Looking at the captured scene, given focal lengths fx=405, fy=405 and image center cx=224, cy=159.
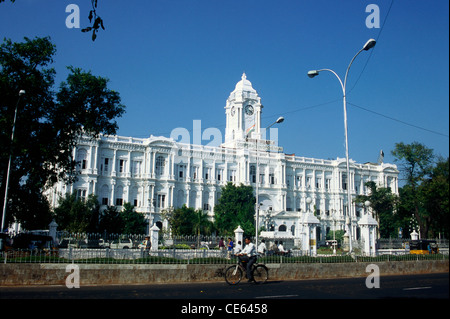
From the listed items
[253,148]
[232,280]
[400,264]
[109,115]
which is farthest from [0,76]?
[253,148]

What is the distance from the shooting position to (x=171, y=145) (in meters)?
54.3

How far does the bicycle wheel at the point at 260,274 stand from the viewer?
42.8ft

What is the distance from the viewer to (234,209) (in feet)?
171

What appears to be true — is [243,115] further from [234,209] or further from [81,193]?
[81,193]

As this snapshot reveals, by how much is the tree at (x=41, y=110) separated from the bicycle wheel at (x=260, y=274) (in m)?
14.2

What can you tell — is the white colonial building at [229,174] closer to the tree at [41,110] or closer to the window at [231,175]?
the window at [231,175]

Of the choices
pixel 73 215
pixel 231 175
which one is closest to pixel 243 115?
pixel 231 175

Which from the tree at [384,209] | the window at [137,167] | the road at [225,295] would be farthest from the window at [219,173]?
the road at [225,295]

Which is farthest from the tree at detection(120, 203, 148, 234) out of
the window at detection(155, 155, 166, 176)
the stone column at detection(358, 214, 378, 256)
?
the stone column at detection(358, 214, 378, 256)

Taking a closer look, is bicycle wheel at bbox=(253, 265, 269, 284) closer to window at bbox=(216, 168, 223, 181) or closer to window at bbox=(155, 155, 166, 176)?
window at bbox=(155, 155, 166, 176)

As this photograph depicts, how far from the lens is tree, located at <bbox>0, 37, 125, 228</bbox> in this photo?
21750mm

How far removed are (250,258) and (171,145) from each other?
139 feet

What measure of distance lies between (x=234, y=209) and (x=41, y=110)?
108 ft
